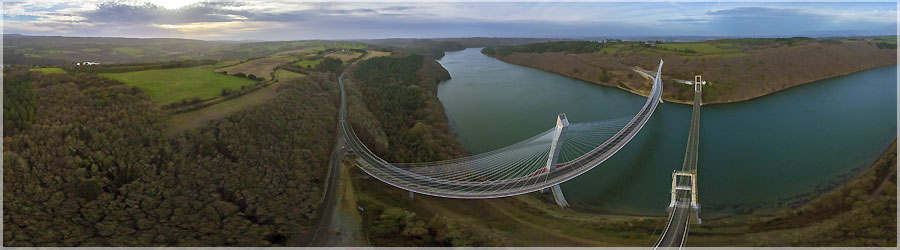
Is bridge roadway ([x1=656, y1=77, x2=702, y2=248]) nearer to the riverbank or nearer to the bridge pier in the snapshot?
the bridge pier

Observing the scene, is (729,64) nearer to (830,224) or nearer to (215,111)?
(830,224)

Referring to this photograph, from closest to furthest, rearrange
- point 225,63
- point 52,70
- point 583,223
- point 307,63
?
1. point 583,223
2. point 52,70
3. point 225,63
4. point 307,63

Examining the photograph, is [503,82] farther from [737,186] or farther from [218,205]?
[218,205]

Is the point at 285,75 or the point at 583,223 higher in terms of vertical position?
the point at 285,75

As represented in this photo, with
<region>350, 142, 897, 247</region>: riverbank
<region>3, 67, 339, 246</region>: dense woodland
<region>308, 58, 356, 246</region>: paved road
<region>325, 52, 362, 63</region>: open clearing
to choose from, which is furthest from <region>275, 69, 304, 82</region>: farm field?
<region>325, 52, 362, 63</region>: open clearing

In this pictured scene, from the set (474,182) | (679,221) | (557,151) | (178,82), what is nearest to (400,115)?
(474,182)

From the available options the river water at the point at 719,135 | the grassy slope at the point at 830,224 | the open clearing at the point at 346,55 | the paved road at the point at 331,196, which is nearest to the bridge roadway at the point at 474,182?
the paved road at the point at 331,196
